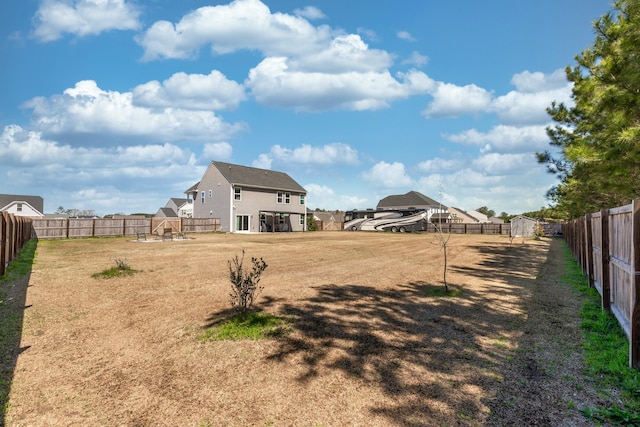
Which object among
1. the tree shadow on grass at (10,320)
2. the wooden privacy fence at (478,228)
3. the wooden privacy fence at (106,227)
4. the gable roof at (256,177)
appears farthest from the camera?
the wooden privacy fence at (478,228)

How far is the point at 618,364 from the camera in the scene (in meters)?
4.22

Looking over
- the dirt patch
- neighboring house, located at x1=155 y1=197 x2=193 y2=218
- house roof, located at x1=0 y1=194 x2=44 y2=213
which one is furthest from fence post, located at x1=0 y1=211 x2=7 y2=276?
neighboring house, located at x1=155 y1=197 x2=193 y2=218

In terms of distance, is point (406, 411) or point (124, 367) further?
point (124, 367)

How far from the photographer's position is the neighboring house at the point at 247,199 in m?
35.7

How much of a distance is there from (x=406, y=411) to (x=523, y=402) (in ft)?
4.27

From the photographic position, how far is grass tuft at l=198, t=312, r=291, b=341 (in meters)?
5.38

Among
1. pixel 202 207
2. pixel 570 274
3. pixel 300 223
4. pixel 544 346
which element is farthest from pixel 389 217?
pixel 544 346

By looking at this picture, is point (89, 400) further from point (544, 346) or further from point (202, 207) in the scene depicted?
point (202, 207)

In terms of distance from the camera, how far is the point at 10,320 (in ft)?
20.0

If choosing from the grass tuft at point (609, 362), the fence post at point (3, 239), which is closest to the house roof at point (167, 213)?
the fence post at point (3, 239)

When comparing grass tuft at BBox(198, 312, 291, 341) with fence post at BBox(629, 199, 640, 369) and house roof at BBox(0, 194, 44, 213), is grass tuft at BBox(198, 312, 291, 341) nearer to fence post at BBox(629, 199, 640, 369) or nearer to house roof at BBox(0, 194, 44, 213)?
fence post at BBox(629, 199, 640, 369)

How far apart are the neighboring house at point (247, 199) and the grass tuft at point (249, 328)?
30180 mm

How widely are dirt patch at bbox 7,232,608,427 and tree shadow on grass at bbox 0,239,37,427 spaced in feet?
0.35

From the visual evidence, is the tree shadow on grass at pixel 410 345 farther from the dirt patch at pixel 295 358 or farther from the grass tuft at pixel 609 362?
the grass tuft at pixel 609 362
